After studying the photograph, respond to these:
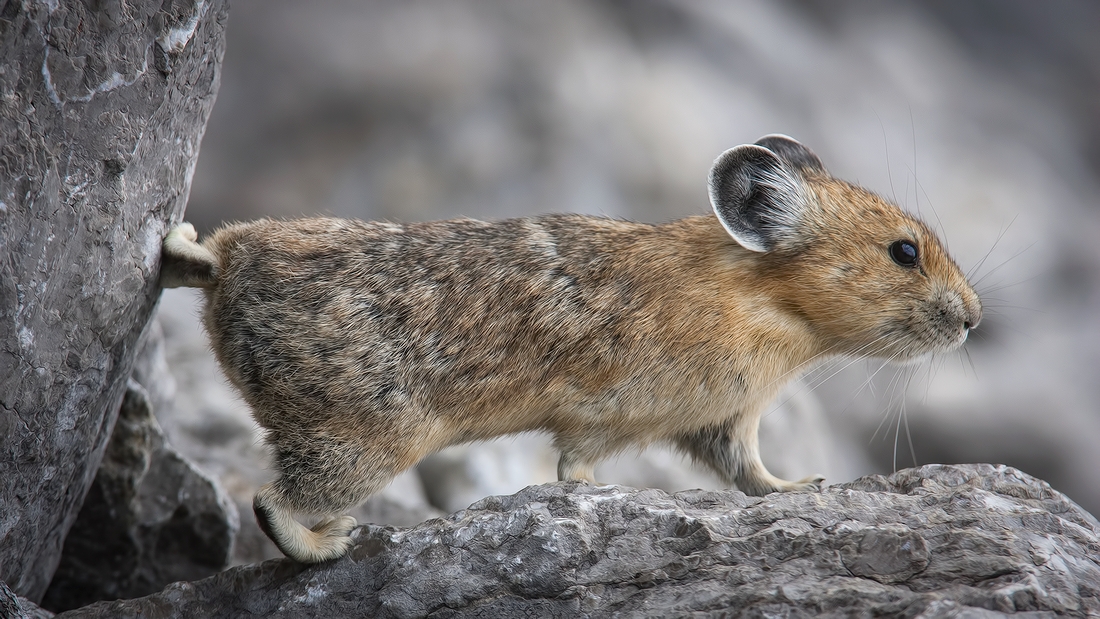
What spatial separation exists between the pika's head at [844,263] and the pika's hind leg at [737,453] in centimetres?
67

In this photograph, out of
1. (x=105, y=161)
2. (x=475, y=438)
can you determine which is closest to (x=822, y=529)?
(x=475, y=438)

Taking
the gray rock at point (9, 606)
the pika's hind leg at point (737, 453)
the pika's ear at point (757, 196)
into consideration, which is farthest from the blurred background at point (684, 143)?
the gray rock at point (9, 606)

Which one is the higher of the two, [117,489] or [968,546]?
[968,546]

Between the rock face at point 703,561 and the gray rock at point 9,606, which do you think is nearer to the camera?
the rock face at point 703,561

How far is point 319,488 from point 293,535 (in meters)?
0.24

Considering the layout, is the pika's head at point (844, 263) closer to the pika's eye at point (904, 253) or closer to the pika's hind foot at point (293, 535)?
the pika's eye at point (904, 253)

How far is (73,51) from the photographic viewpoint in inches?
134

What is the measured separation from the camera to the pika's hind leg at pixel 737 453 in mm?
4801

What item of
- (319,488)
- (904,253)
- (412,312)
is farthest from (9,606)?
(904,253)

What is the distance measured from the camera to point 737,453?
4.84 metres

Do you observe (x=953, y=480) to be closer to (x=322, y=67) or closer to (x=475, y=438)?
(x=475, y=438)

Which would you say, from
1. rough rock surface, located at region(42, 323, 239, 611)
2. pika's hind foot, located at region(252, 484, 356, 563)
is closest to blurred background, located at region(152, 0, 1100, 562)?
rough rock surface, located at region(42, 323, 239, 611)

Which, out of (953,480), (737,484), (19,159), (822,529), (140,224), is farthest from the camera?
(737,484)

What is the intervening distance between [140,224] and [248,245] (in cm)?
55
